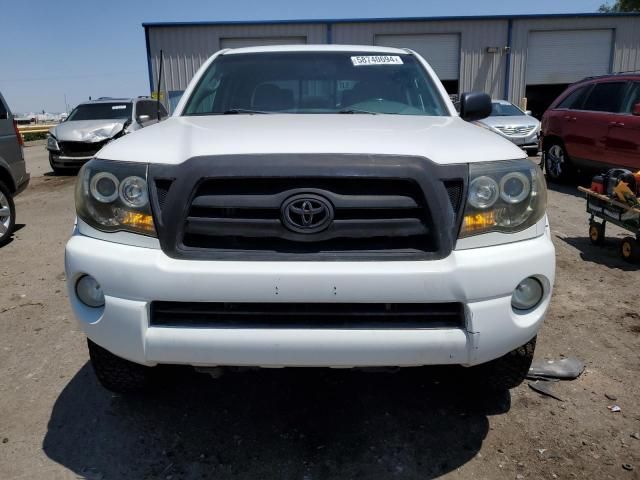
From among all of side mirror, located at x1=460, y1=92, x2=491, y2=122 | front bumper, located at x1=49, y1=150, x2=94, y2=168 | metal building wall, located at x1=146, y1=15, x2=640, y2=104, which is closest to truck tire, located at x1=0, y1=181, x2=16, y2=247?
side mirror, located at x1=460, y1=92, x2=491, y2=122

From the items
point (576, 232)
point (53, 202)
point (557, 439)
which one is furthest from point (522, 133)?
point (557, 439)

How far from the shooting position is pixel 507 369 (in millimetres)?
2559

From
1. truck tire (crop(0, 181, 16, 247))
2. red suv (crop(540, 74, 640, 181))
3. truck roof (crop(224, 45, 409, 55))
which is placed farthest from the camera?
red suv (crop(540, 74, 640, 181))

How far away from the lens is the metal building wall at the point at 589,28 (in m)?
23.8

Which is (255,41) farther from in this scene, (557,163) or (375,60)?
(375,60)

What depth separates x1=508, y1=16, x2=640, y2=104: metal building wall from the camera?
2375cm

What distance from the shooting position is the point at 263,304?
204 cm

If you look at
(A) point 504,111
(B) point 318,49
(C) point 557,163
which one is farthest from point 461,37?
(B) point 318,49

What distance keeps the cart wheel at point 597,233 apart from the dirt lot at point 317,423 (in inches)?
83.5

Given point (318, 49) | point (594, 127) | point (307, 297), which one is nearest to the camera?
point (307, 297)

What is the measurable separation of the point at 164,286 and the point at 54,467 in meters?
1.02

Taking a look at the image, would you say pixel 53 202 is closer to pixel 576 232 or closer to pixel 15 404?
pixel 15 404

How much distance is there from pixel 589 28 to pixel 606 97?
18.4 metres

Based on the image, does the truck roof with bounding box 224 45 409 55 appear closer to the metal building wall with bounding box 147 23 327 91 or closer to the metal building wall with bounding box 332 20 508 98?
the metal building wall with bounding box 147 23 327 91
